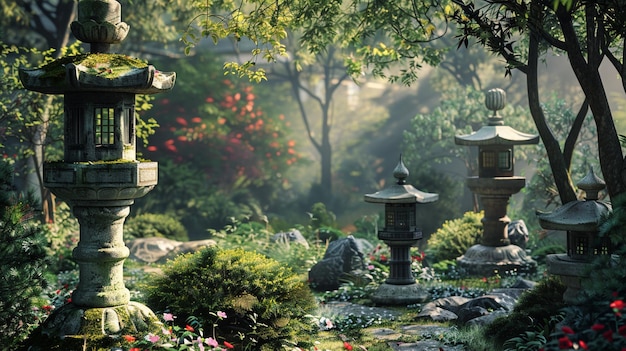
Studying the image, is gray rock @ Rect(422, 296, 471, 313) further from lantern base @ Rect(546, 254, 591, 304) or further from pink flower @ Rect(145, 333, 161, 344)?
pink flower @ Rect(145, 333, 161, 344)

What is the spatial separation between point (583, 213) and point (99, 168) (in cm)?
557

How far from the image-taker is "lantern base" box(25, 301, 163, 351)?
7.79 metres

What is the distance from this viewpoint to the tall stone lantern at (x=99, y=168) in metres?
7.86

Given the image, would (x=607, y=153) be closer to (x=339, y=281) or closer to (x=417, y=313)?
(x=417, y=313)

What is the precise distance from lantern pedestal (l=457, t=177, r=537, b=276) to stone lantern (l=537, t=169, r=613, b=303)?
647 centimetres

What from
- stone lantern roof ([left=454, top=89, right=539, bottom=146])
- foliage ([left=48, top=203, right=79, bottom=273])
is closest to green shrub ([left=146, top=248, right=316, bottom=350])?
foliage ([left=48, top=203, right=79, bottom=273])

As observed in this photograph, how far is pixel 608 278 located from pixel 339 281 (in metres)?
8.22

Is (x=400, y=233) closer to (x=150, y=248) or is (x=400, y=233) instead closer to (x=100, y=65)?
(x=100, y=65)

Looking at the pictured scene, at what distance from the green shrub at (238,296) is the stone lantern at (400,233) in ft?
15.1

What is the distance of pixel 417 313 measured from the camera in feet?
41.2

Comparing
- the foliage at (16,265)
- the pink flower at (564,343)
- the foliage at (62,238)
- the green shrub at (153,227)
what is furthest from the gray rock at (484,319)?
the green shrub at (153,227)

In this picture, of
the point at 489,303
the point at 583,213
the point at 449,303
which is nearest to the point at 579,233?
the point at 583,213

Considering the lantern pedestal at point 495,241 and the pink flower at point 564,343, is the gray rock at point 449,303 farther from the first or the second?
the pink flower at point 564,343

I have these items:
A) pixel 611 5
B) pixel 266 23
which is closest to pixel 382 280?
pixel 266 23
